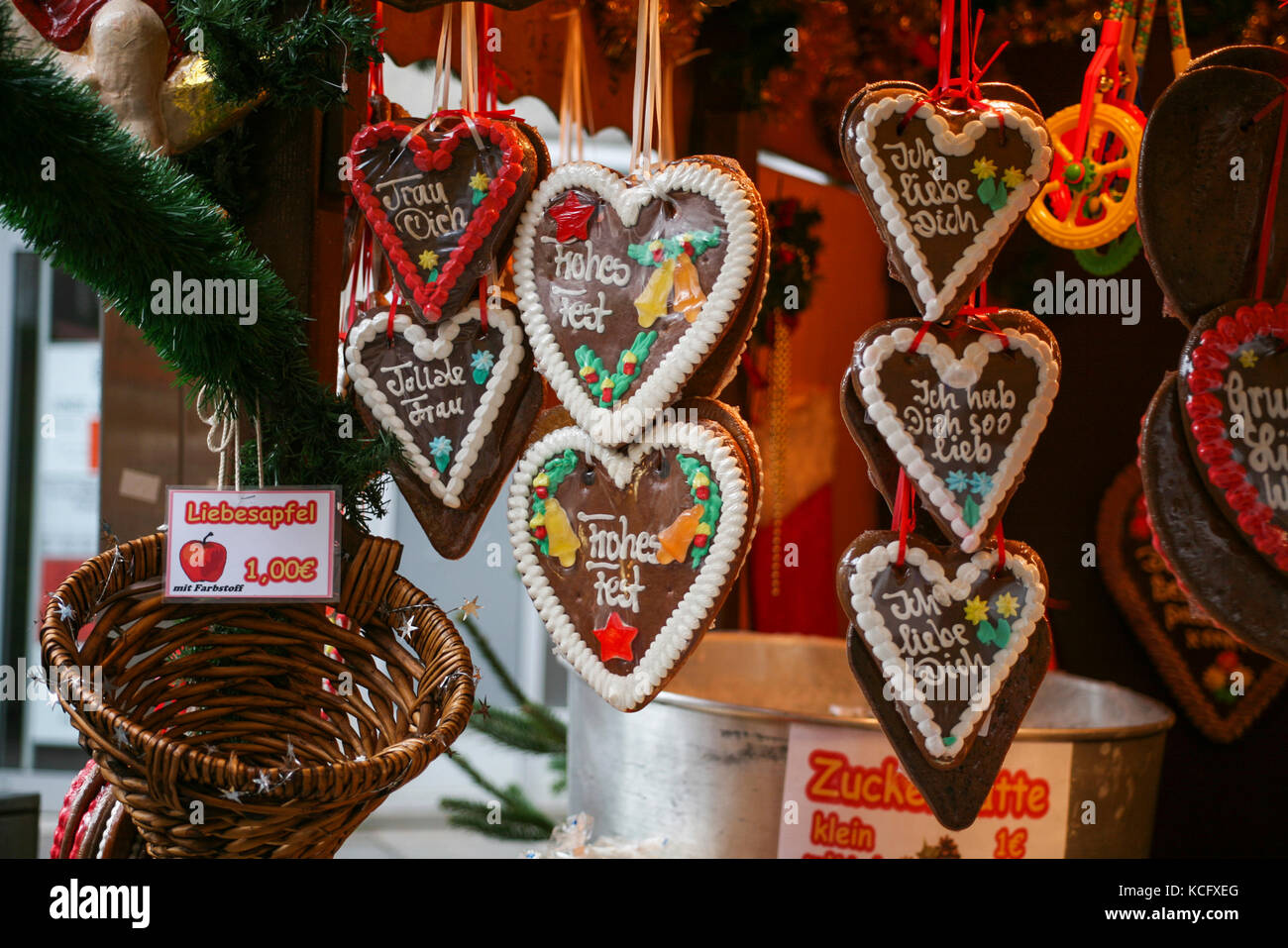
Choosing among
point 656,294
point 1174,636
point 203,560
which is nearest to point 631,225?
point 656,294

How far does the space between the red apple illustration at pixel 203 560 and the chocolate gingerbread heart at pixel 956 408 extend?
68cm

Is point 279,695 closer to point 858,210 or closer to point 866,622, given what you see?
point 866,622

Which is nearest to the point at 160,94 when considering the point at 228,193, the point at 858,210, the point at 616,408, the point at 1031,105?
the point at 228,193

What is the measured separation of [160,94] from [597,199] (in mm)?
508

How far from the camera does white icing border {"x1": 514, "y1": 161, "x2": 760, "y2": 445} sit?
1.12 m

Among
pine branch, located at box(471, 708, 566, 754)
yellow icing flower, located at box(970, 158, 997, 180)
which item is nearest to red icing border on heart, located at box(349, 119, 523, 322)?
yellow icing flower, located at box(970, 158, 997, 180)

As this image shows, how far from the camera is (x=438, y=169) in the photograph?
126 centimetres

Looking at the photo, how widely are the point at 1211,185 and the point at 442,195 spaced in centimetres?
77

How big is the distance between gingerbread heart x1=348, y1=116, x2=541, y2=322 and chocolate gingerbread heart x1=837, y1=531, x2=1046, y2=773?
0.53 meters

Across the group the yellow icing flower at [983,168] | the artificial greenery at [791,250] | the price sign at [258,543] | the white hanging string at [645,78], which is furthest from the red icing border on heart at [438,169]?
the artificial greenery at [791,250]

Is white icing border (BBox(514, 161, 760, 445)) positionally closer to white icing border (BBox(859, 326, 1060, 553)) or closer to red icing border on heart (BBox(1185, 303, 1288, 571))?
white icing border (BBox(859, 326, 1060, 553))

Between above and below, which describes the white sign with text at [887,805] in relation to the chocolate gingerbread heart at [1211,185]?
below

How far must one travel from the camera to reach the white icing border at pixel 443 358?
4.14 feet

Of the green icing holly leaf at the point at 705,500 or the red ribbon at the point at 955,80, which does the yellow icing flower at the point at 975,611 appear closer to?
the green icing holly leaf at the point at 705,500
